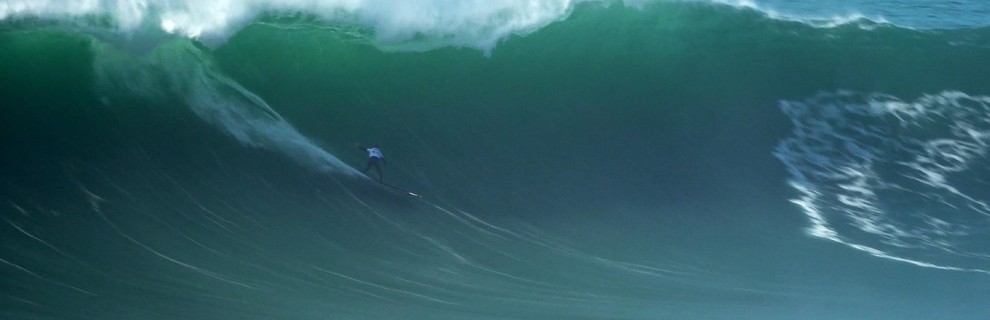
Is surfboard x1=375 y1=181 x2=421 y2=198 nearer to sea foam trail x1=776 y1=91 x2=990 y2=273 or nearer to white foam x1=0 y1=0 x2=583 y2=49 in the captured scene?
white foam x1=0 y1=0 x2=583 y2=49

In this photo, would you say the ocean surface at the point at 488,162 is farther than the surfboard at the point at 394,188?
No

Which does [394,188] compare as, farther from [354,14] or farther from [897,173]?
[897,173]

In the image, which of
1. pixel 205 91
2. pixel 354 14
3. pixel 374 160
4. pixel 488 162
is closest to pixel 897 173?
pixel 488 162

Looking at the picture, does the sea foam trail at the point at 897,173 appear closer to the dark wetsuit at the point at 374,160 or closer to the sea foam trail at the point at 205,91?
the dark wetsuit at the point at 374,160

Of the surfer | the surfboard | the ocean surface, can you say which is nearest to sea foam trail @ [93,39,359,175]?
the ocean surface

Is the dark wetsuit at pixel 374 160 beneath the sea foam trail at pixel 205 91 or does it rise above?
beneath

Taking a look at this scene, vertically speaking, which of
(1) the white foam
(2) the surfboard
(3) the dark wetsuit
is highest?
(1) the white foam

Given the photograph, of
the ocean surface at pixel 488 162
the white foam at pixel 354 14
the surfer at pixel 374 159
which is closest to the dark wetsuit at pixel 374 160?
the surfer at pixel 374 159

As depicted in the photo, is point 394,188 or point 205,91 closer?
point 394,188
